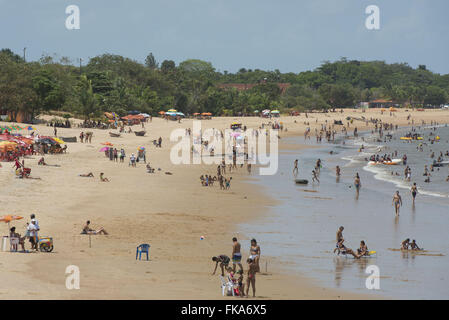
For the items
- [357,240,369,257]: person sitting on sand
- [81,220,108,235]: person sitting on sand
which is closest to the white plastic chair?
[81,220,108,235]: person sitting on sand

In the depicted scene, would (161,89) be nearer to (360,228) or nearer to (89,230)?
(360,228)

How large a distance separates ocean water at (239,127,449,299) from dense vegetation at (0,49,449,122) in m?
27.7

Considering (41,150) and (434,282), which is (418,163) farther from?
(434,282)

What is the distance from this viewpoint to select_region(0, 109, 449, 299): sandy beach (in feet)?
43.8

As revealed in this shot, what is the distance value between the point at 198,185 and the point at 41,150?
12465 millimetres

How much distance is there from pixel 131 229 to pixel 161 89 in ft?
253

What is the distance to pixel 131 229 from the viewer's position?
20.0 m

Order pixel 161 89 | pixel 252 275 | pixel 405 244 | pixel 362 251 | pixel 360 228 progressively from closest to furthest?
pixel 252 275 → pixel 362 251 → pixel 405 244 → pixel 360 228 → pixel 161 89

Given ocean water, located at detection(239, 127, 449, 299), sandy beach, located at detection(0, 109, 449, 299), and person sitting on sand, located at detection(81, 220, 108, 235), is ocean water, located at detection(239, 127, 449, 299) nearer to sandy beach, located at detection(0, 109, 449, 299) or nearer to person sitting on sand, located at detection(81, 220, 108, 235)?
sandy beach, located at detection(0, 109, 449, 299)

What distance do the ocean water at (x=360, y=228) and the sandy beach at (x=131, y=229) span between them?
88cm

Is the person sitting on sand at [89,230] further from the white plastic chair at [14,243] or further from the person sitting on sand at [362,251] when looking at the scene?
the person sitting on sand at [362,251]

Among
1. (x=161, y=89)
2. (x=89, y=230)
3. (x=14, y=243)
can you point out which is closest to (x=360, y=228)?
(x=89, y=230)
